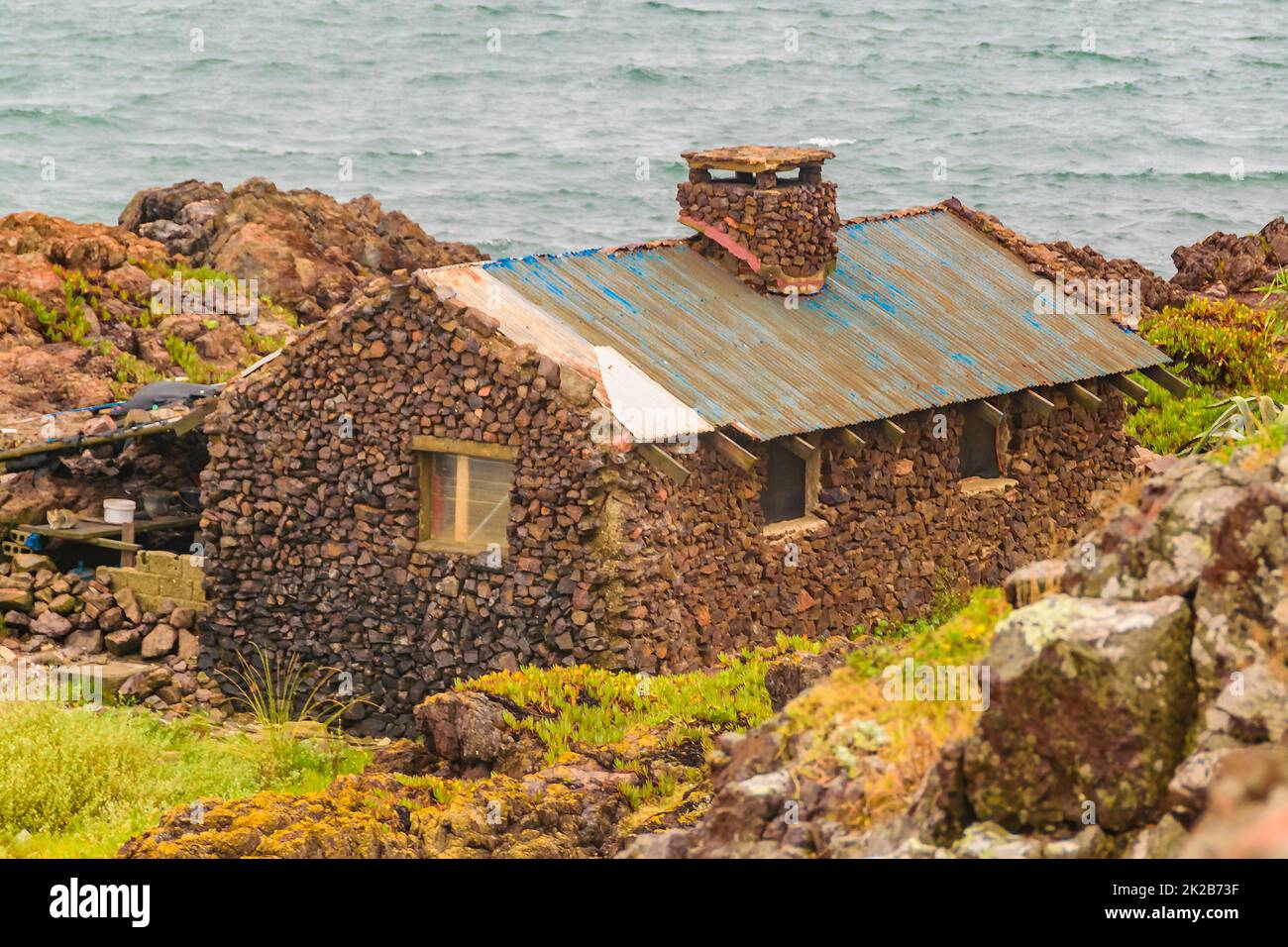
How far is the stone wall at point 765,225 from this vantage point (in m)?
25.8

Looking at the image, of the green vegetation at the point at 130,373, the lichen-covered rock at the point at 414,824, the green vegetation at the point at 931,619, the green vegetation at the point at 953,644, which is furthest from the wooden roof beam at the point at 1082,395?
the green vegetation at the point at 953,644

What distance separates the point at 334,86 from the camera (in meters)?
126

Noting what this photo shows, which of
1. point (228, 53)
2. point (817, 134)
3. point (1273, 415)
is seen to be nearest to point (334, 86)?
point (228, 53)

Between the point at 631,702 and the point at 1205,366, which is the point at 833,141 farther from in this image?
the point at 631,702

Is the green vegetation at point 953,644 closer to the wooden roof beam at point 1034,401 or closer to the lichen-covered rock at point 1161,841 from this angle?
the lichen-covered rock at point 1161,841

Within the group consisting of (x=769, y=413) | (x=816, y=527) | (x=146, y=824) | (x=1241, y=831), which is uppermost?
(x=1241, y=831)

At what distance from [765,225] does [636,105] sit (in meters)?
95.1

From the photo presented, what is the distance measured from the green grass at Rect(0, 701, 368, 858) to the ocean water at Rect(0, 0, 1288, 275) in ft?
216

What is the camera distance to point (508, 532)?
22.2 metres

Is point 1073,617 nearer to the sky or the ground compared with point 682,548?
nearer to the sky

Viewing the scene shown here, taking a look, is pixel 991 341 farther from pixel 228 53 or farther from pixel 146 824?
pixel 228 53

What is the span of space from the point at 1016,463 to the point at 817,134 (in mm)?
86933

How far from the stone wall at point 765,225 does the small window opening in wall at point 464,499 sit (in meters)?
5.11

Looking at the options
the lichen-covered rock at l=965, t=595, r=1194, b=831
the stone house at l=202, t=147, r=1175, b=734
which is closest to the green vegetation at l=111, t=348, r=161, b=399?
the stone house at l=202, t=147, r=1175, b=734
